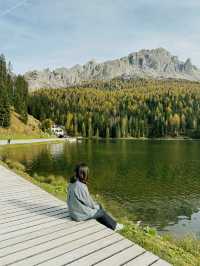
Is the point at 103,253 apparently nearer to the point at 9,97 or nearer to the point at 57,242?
the point at 57,242

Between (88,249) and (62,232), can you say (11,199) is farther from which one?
(88,249)

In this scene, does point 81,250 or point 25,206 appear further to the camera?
point 25,206

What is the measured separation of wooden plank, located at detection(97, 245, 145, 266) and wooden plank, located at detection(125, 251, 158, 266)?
179 millimetres

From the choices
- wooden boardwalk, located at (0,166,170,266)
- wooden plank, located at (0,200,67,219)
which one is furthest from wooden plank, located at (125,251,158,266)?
wooden plank, located at (0,200,67,219)

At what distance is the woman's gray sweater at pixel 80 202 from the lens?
13953mm

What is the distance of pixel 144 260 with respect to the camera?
10.7 meters

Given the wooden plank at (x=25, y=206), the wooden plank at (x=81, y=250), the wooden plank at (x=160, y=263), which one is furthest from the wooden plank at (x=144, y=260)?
the wooden plank at (x=25, y=206)

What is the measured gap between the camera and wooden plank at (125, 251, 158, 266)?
10.3m

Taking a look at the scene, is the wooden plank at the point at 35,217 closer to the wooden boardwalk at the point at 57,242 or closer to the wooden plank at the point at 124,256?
the wooden boardwalk at the point at 57,242

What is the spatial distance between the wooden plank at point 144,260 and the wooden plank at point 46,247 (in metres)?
1.97

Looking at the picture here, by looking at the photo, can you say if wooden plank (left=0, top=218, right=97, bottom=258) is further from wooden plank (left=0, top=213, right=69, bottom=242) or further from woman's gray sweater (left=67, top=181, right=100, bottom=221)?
wooden plank (left=0, top=213, right=69, bottom=242)

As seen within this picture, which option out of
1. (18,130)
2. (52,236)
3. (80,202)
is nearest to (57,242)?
(52,236)

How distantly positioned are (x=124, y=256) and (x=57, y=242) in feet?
7.76

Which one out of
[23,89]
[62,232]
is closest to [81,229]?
[62,232]
